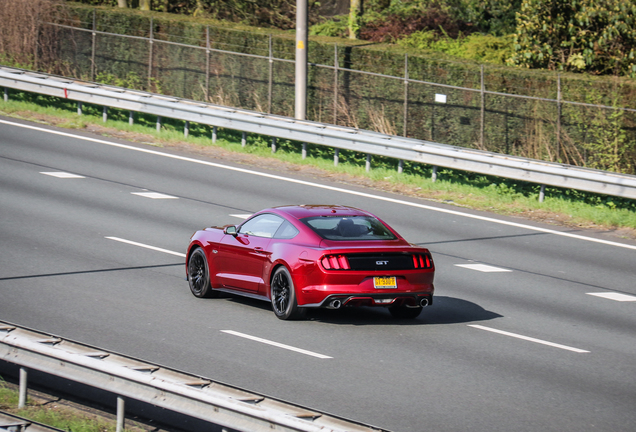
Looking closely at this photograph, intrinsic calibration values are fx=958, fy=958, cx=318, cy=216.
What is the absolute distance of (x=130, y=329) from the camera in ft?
33.7

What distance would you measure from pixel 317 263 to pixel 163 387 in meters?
4.38

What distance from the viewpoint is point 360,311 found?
477 inches

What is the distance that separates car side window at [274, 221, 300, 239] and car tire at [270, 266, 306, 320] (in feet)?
1.38

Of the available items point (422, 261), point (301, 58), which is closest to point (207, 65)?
point (301, 58)

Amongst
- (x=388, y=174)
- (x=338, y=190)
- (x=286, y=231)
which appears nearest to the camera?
(x=286, y=231)

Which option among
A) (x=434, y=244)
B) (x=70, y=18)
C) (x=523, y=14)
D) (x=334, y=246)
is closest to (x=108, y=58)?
(x=70, y=18)

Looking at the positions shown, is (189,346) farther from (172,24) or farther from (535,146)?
(172,24)

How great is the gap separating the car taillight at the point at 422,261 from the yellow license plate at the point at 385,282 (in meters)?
0.34

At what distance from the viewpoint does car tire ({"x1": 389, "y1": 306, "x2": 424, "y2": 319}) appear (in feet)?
37.7

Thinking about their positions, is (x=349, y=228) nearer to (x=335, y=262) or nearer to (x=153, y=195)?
(x=335, y=262)

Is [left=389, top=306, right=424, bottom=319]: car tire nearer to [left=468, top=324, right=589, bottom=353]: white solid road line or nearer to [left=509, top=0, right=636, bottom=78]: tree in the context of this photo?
[left=468, top=324, right=589, bottom=353]: white solid road line

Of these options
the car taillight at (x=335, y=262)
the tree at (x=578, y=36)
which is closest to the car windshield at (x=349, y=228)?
the car taillight at (x=335, y=262)

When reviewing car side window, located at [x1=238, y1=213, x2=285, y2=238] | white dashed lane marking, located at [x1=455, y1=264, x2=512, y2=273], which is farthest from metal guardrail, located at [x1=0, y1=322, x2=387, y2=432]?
Answer: white dashed lane marking, located at [x1=455, y1=264, x2=512, y2=273]

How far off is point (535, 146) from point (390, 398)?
1709cm
